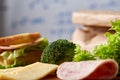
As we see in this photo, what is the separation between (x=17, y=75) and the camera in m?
1.16

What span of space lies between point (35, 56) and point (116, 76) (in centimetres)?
48

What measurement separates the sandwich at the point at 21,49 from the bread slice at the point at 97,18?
26 cm

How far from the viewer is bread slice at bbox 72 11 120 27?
5.24ft

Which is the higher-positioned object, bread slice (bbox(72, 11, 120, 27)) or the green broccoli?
bread slice (bbox(72, 11, 120, 27))

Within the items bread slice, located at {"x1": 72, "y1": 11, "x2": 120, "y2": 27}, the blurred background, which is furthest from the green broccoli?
the blurred background

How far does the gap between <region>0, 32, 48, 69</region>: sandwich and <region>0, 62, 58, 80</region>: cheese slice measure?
246 mm

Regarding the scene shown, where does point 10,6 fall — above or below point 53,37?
above

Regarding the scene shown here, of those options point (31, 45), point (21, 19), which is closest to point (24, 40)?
point (31, 45)

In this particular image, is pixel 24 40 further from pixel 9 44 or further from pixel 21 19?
pixel 21 19

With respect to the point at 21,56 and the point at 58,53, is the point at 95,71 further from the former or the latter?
the point at 21,56

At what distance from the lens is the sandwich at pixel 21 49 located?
4.84ft

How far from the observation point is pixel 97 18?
1675mm

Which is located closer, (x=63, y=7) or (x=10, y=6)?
(x=63, y=7)

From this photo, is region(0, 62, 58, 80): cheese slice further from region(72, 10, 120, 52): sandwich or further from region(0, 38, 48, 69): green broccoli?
region(72, 10, 120, 52): sandwich
